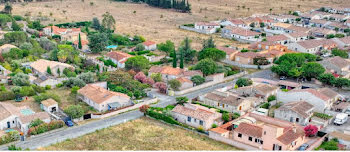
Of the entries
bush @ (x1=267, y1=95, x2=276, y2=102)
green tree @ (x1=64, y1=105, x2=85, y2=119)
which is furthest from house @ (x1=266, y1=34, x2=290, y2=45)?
green tree @ (x1=64, y1=105, x2=85, y2=119)

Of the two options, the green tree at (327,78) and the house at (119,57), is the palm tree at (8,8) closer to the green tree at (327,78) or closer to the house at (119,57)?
the house at (119,57)

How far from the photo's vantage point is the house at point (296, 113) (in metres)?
46.7

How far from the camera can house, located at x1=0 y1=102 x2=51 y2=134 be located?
4434cm

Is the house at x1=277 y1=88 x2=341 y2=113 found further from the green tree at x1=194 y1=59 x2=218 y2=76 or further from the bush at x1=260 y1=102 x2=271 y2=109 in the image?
the green tree at x1=194 y1=59 x2=218 y2=76

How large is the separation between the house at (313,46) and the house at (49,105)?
49.2 meters

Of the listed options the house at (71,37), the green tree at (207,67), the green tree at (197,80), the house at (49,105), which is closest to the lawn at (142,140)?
the house at (49,105)

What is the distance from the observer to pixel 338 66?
6494 cm

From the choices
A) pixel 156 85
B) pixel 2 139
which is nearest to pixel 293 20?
pixel 156 85

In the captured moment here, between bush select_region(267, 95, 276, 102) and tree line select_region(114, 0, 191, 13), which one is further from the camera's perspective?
tree line select_region(114, 0, 191, 13)

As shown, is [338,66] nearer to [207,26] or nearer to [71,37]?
[207,26]

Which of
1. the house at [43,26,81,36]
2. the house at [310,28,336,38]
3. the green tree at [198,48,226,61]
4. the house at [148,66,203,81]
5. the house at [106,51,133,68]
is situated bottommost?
the house at [148,66,203,81]

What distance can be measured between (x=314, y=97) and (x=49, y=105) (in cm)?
3287

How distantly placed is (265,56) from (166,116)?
30750 millimetres

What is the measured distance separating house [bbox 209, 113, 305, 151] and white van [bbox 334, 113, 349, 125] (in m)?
5.42
